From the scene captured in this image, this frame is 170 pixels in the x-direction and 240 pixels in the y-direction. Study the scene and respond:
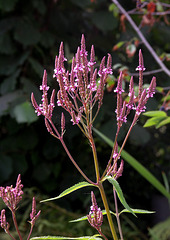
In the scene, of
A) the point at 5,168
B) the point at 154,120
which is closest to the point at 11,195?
the point at 154,120

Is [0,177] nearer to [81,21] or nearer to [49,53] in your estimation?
[49,53]

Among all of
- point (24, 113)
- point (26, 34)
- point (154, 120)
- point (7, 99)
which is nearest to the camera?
point (154, 120)

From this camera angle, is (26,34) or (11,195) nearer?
(11,195)

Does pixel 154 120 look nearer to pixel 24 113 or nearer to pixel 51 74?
pixel 24 113

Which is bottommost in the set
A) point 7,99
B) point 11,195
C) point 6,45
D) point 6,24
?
point 11,195

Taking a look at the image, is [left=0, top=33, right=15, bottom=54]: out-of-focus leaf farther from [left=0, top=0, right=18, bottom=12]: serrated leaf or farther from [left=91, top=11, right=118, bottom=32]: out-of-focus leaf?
[left=91, top=11, right=118, bottom=32]: out-of-focus leaf

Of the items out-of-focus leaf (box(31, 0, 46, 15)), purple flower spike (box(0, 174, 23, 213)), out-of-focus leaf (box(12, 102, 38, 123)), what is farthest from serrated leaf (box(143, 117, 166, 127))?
out-of-focus leaf (box(31, 0, 46, 15))

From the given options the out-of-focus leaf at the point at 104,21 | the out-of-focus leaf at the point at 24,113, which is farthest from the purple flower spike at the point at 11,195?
the out-of-focus leaf at the point at 104,21
